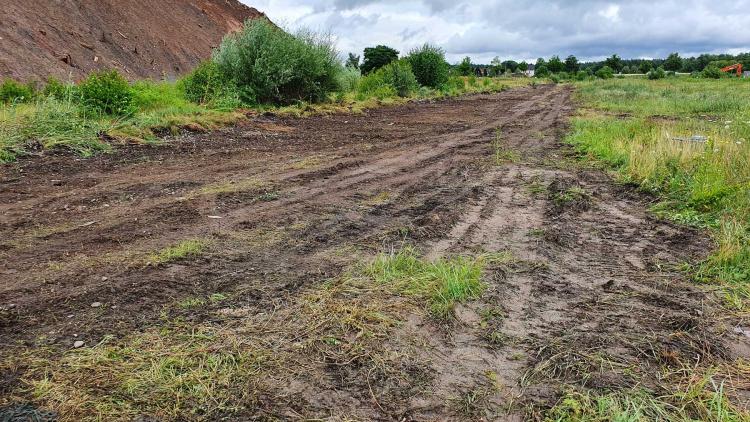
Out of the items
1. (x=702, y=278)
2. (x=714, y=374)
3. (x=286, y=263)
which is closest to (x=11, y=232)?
(x=286, y=263)

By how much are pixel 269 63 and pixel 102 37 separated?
434 inches

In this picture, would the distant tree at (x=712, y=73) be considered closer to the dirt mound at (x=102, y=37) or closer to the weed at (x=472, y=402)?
the dirt mound at (x=102, y=37)

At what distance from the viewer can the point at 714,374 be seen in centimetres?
249

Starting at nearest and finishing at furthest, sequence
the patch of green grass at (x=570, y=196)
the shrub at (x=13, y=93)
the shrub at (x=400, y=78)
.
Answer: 1. the patch of green grass at (x=570, y=196)
2. the shrub at (x=13, y=93)
3. the shrub at (x=400, y=78)

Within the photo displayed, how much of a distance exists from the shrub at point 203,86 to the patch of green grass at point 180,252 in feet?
33.1

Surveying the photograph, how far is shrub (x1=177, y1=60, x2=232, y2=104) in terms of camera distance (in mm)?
13492

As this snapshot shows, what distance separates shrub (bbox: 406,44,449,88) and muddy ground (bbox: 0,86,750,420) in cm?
2217

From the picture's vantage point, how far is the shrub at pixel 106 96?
942 centimetres

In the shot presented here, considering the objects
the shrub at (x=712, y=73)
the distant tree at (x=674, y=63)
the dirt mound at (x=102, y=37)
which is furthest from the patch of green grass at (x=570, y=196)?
the distant tree at (x=674, y=63)

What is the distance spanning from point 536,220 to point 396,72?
2077 centimetres

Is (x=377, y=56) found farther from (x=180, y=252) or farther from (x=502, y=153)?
(x=180, y=252)

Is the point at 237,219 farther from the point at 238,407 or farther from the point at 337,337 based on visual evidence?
the point at 238,407

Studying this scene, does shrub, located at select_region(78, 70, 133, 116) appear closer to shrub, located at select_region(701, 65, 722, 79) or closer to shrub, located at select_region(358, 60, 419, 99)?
shrub, located at select_region(358, 60, 419, 99)

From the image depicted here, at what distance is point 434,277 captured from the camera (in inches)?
137
